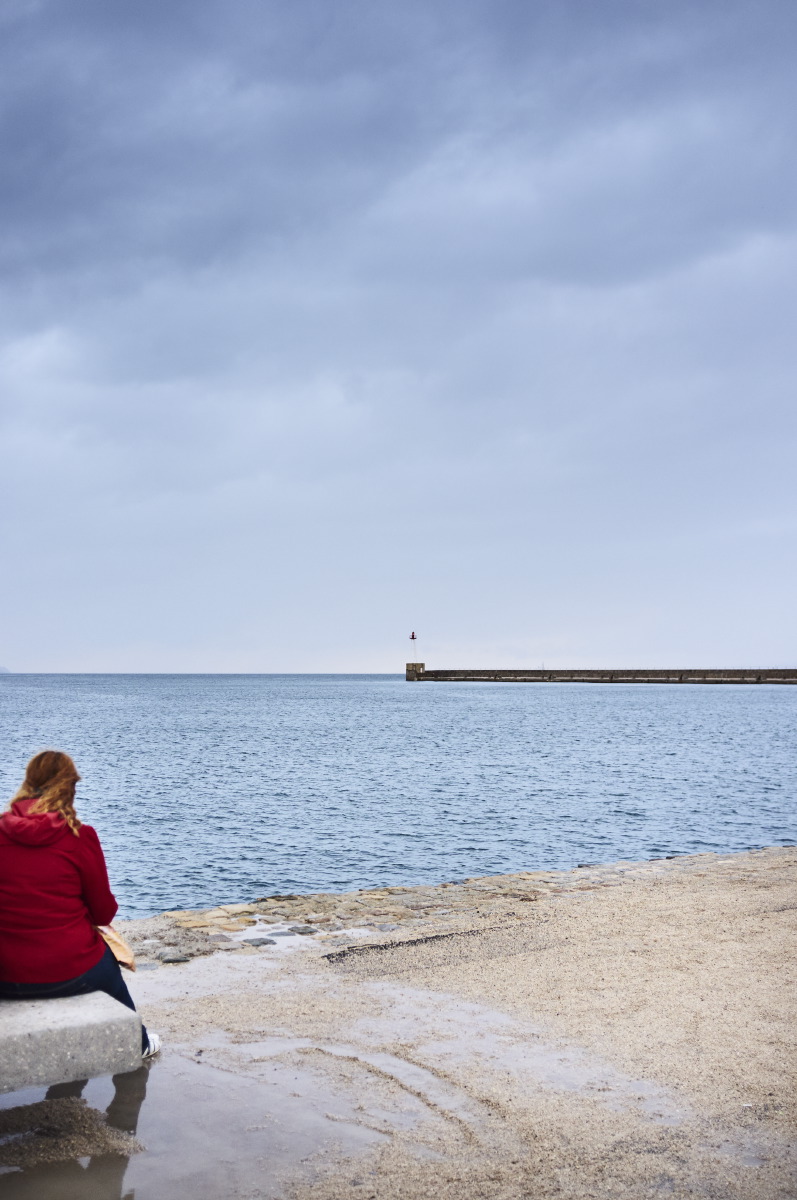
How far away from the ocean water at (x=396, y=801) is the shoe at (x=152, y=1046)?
9.47 metres

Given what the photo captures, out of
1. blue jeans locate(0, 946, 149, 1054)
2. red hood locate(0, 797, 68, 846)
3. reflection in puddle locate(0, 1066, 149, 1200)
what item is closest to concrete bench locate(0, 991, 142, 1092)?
blue jeans locate(0, 946, 149, 1054)

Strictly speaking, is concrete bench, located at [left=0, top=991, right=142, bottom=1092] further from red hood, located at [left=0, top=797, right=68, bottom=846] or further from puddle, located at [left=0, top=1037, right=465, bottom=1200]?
red hood, located at [left=0, top=797, right=68, bottom=846]

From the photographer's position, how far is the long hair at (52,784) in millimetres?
5301

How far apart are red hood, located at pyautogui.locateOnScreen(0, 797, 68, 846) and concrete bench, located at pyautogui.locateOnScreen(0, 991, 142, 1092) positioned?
98 cm

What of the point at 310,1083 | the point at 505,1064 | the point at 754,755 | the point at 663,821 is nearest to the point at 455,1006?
the point at 505,1064

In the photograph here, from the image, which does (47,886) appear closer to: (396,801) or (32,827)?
(32,827)

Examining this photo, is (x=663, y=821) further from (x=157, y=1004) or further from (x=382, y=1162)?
(x=382, y=1162)

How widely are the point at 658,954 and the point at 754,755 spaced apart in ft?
126

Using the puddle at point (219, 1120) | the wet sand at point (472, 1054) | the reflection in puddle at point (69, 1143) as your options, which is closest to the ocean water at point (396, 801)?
the wet sand at point (472, 1054)

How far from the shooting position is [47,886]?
5.28 metres

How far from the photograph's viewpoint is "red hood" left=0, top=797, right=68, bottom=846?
5.20m

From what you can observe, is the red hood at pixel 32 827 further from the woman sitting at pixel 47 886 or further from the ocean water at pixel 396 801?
the ocean water at pixel 396 801

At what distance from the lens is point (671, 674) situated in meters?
168

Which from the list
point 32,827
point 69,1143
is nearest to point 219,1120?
point 69,1143
